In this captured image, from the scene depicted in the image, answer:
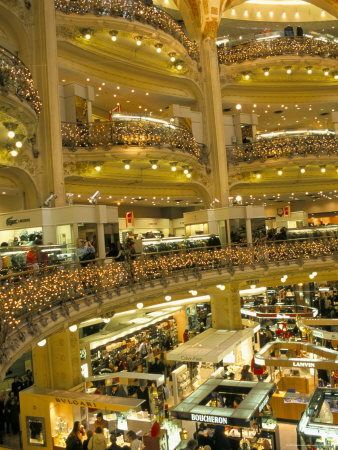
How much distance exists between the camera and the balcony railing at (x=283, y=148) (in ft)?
77.1

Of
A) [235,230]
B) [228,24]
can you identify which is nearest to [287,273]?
[235,230]

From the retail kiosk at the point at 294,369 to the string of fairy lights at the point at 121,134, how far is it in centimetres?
984

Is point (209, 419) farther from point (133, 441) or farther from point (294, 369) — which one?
point (294, 369)

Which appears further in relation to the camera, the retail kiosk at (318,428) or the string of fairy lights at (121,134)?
the string of fairy lights at (121,134)

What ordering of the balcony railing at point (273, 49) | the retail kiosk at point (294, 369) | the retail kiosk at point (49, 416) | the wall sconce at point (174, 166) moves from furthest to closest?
the balcony railing at point (273, 49)
the wall sconce at point (174, 166)
the retail kiosk at point (294, 369)
the retail kiosk at point (49, 416)

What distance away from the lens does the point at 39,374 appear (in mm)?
13750

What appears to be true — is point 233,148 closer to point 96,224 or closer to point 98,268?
point 96,224

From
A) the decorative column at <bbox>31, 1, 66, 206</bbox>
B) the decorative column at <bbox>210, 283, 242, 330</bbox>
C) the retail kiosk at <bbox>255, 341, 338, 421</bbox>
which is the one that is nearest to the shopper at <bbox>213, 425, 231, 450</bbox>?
the retail kiosk at <bbox>255, 341, 338, 421</bbox>

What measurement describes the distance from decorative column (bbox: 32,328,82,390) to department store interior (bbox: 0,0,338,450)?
6 cm

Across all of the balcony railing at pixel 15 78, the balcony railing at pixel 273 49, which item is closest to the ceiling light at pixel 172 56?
the balcony railing at pixel 273 49

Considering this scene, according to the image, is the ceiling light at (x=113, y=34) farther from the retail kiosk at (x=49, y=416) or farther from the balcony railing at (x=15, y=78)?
the retail kiosk at (x=49, y=416)

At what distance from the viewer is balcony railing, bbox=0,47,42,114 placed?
377 inches

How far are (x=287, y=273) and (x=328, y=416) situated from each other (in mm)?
9449

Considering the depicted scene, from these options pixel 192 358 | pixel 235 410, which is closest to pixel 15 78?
pixel 235 410
